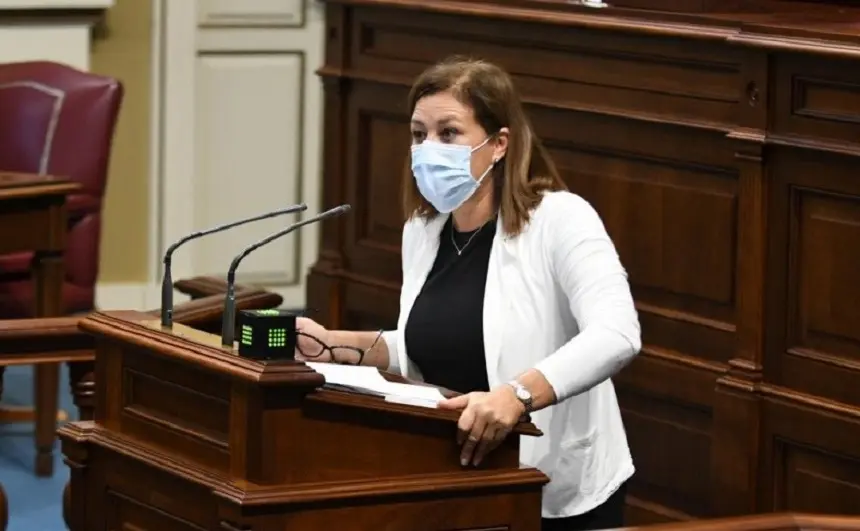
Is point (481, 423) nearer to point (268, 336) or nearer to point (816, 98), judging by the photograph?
point (268, 336)

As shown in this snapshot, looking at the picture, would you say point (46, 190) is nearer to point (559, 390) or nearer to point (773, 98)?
point (773, 98)

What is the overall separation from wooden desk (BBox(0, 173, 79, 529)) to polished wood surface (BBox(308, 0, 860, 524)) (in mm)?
1136

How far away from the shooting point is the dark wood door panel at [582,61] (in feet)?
12.8

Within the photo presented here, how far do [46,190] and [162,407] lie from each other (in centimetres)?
225

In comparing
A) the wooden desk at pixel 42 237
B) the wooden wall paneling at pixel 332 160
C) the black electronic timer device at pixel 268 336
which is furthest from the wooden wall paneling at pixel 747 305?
the wooden desk at pixel 42 237

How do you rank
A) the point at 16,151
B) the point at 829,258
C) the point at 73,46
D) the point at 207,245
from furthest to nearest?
the point at 207,245, the point at 73,46, the point at 16,151, the point at 829,258

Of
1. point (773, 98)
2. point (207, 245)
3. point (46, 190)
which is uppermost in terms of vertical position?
point (773, 98)

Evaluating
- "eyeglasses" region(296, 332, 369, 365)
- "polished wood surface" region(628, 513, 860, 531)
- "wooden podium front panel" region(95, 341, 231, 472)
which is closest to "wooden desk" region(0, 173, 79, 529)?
"eyeglasses" region(296, 332, 369, 365)

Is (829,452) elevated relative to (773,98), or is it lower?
lower

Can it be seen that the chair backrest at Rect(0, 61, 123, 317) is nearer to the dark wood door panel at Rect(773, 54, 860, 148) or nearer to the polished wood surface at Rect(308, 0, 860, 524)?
the polished wood surface at Rect(308, 0, 860, 524)

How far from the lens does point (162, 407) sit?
8.40ft

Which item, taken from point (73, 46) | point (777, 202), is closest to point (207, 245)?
point (73, 46)

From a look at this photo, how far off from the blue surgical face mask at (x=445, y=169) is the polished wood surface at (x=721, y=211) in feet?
2.40

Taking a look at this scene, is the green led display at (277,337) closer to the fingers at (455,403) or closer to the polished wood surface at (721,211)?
the fingers at (455,403)
